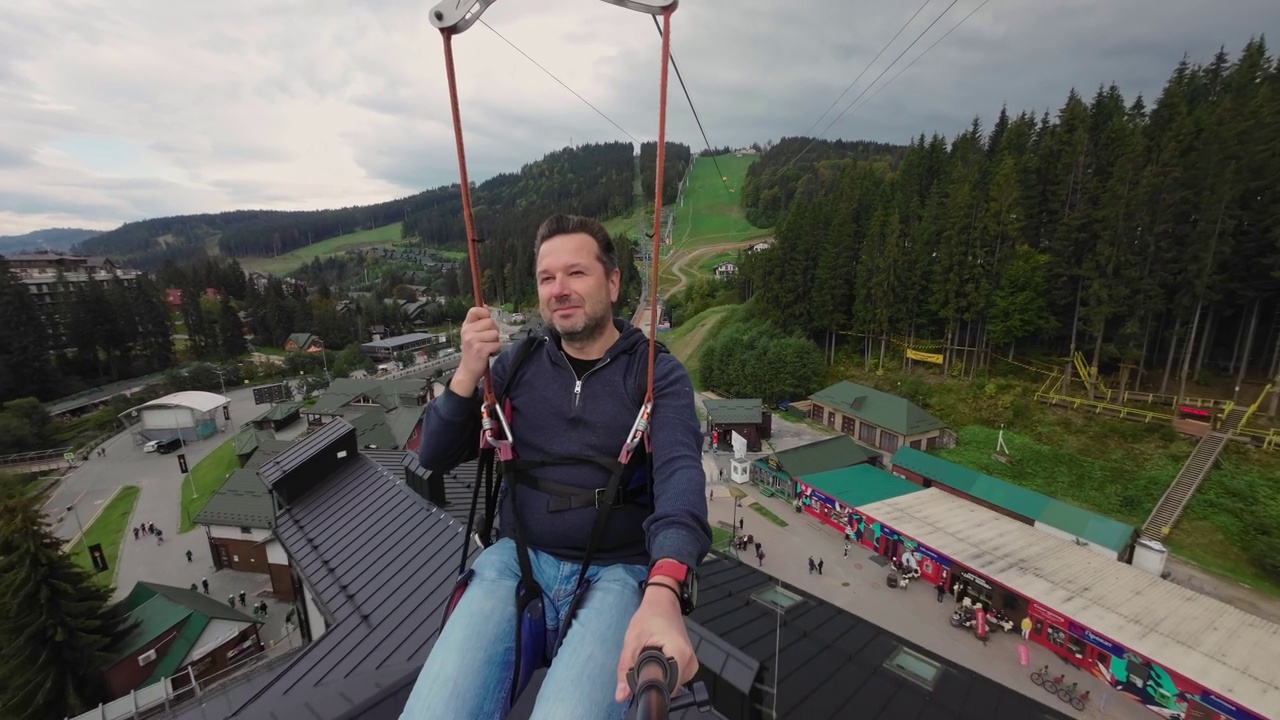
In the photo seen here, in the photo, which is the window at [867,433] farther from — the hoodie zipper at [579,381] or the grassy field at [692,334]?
the hoodie zipper at [579,381]

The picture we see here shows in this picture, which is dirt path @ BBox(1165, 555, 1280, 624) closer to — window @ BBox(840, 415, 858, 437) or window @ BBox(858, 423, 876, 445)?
window @ BBox(858, 423, 876, 445)

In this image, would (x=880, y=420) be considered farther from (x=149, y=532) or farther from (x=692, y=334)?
(x=149, y=532)

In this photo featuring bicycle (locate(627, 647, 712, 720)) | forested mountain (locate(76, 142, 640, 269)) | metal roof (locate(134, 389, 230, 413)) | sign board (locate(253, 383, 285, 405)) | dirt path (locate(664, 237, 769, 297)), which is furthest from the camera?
forested mountain (locate(76, 142, 640, 269))

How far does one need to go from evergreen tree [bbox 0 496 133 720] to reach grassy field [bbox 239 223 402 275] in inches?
6683

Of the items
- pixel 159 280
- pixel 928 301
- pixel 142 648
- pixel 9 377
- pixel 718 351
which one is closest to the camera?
pixel 142 648

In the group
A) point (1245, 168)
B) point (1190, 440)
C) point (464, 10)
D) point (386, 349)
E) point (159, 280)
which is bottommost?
point (386, 349)

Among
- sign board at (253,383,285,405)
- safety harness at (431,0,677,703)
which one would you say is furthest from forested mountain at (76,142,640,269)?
safety harness at (431,0,677,703)

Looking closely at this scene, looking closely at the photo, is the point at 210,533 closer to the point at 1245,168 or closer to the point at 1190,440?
the point at 1190,440

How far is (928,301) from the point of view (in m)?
34.1

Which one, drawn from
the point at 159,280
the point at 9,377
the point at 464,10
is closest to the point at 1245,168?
the point at 464,10

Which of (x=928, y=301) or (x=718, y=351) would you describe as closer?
(x=928, y=301)

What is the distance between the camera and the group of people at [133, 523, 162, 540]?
1000 inches

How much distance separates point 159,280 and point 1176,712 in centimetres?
11443

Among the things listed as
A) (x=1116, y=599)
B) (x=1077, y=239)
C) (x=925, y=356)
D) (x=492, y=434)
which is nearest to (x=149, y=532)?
(x=492, y=434)
